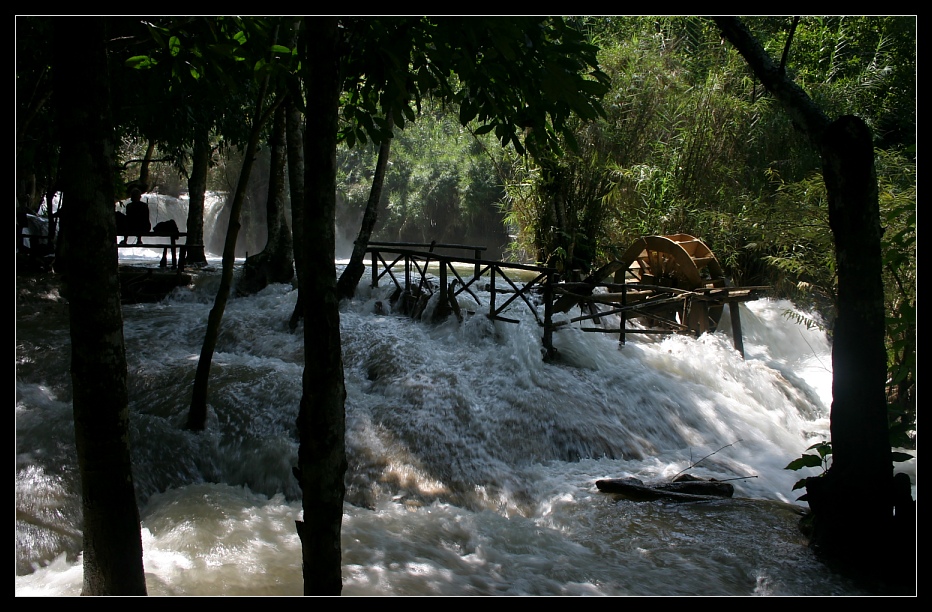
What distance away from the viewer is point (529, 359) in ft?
28.1

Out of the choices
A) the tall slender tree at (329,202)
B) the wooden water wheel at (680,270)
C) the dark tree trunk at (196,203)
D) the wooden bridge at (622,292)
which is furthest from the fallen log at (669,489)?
the dark tree trunk at (196,203)

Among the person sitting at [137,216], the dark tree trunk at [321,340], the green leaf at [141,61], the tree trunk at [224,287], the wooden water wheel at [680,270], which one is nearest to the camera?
the dark tree trunk at [321,340]

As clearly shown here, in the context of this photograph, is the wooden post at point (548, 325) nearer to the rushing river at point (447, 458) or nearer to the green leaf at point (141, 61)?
the rushing river at point (447, 458)

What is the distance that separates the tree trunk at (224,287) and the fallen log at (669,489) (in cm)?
365

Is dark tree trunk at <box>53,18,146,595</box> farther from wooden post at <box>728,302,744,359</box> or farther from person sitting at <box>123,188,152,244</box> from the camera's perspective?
person sitting at <box>123,188,152,244</box>

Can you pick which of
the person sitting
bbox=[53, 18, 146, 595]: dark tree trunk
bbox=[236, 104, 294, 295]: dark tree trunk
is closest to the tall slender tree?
bbox=[53, 18, 146, 595]: dark tree trunk

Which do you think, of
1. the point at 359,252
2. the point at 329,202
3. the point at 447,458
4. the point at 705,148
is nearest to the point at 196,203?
the point at 359,252

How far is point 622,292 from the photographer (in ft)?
33.0

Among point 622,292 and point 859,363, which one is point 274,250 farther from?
point 859,363

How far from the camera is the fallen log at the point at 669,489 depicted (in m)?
5.88

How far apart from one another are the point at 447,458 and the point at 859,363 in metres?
3.73

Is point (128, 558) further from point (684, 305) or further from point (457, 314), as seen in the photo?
point (684, 305)
